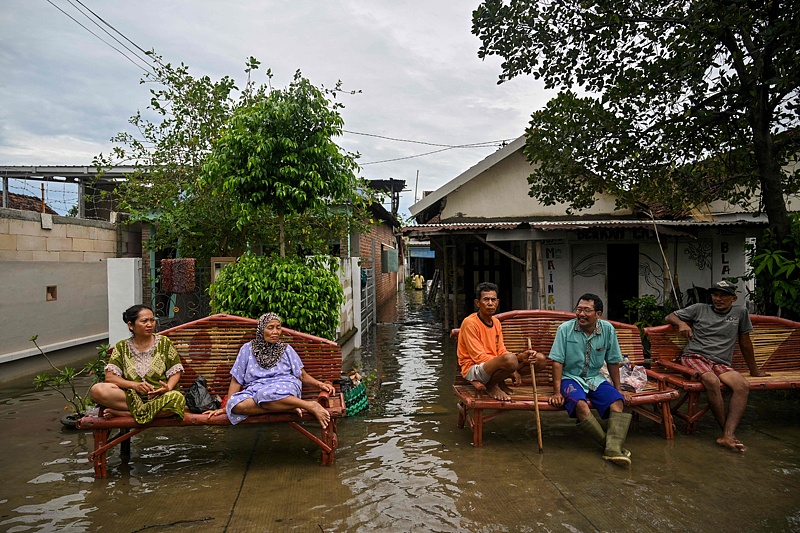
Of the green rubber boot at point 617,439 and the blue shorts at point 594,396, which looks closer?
the green rubber boot at point 617,439

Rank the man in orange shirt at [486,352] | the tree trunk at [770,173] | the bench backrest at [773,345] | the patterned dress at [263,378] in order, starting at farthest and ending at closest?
the tree trunk at [770,173], the bench backrest at [773,345], the man in orange shirt at [486,352], the patterned dress at [263,378]

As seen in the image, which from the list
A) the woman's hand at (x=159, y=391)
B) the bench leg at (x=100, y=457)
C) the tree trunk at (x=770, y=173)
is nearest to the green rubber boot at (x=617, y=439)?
the woman's hand at (x=159, y=391)

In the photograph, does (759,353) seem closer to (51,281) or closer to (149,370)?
(149,370)

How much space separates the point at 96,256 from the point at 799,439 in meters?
11.2

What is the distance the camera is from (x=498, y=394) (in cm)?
509

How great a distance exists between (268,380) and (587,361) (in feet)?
9.08

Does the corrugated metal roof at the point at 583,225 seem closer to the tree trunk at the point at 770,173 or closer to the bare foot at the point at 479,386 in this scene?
the tree trunk at the point at 770,173

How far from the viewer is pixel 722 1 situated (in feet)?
17.6

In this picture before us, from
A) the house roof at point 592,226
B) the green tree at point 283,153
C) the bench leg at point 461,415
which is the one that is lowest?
the bench leg at point 461,415

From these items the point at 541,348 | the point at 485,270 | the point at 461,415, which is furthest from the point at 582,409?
the point at 485,270

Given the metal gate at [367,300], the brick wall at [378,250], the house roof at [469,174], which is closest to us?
the house roof at [469,174]

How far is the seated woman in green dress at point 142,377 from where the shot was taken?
442 centimetres

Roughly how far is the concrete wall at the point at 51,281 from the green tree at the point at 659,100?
7.44 m

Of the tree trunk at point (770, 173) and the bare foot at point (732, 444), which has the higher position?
the tree trunk at point (770, 173)
